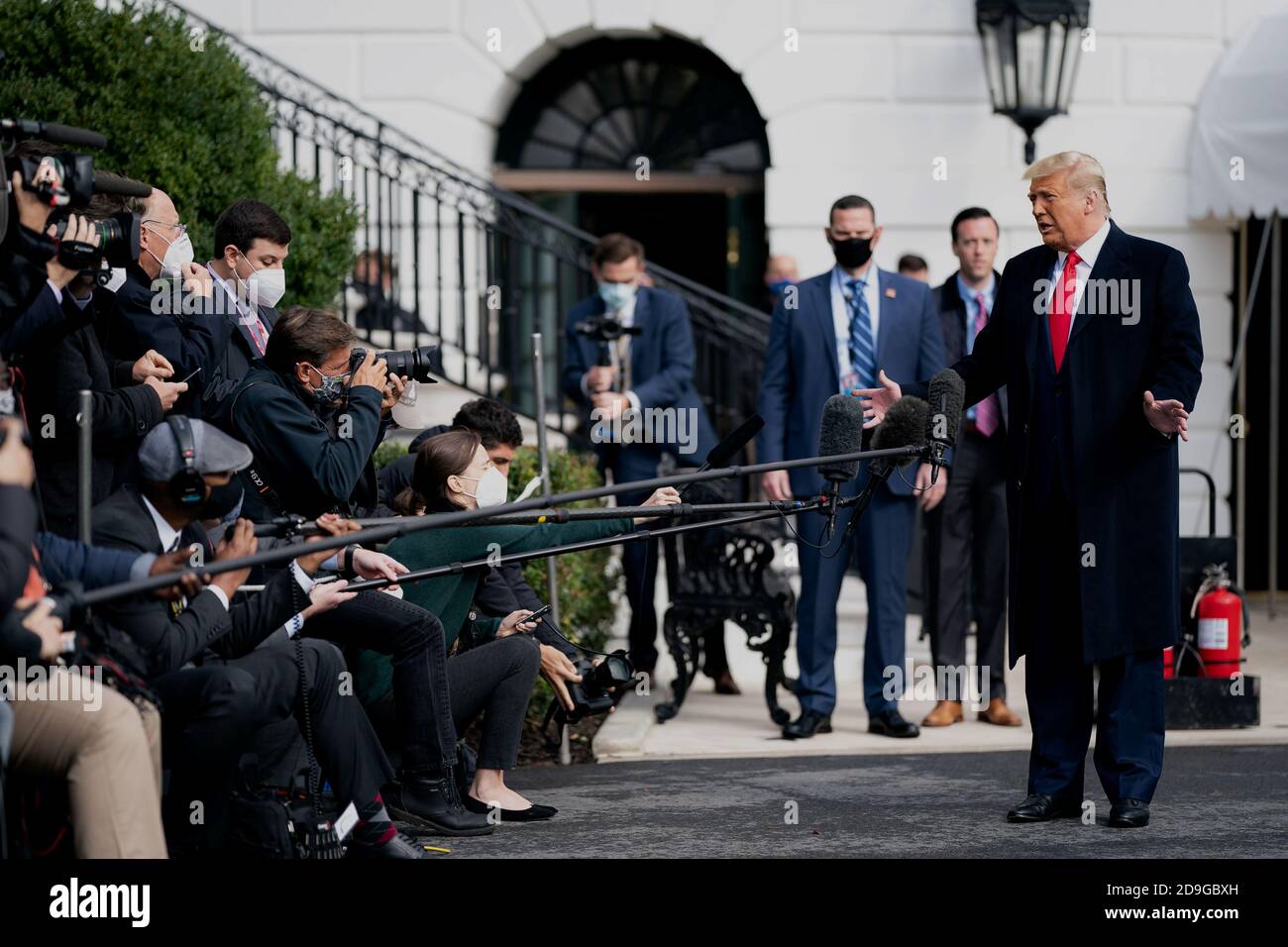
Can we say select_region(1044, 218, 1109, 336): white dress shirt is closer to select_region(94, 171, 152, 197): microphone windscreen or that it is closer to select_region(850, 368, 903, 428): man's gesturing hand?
select_region(850, 368, 903, 428): man's gesturing hand

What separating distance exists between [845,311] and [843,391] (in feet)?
1.21

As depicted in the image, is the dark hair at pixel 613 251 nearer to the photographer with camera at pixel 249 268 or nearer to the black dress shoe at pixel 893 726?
the black dress shoe at pixel 893 726

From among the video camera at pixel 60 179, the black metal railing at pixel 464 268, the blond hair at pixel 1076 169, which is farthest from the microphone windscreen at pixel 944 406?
the black metal railing at pixel 464 268

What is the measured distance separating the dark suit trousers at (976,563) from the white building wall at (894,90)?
13.9ft

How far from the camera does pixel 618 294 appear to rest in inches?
363

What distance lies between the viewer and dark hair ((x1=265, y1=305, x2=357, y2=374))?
20.3 feet

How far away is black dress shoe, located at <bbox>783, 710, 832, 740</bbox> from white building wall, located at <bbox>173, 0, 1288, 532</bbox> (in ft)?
16.3

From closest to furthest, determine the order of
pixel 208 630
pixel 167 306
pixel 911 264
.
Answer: pixel 208 630
pixel 167 306
pixel 911 264

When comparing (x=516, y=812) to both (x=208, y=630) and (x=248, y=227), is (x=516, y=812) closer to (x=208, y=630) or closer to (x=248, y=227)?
(x=208, y=630)

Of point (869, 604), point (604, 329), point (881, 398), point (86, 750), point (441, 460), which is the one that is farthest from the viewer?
point (604, 329)

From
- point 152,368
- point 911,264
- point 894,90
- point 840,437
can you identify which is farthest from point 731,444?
point 894,90

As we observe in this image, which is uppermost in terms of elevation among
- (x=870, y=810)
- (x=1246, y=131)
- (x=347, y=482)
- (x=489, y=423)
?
(x=1246, y=131)

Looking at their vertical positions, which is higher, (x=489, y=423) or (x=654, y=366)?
(x=654, y=366)
